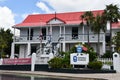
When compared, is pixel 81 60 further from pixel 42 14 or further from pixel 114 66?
pixel 42 14

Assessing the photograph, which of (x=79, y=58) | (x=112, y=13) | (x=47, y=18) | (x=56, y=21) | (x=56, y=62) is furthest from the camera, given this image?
(x=47, y=18)

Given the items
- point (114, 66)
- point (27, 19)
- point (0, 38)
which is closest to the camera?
point (114, 66)

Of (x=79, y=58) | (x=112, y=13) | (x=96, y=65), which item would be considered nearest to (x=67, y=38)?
(x=112, y=13)

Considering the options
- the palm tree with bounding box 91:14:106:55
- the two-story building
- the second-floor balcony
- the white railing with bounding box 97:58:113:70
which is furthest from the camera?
the two-story building

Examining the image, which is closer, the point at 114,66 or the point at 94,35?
the point at 114,66

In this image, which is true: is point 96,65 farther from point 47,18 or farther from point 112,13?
point 47,18

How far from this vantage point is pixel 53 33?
44969 millimetres

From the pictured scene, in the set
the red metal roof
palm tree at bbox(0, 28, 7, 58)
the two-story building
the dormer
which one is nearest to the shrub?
the two-story building

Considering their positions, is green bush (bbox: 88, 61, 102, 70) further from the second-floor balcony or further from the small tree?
the second-floor balcony

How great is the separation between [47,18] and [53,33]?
156 inches

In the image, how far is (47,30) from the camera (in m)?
44.5

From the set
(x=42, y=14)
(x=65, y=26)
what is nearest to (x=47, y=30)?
(x=65, y=26)

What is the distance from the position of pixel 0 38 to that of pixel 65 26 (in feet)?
61.4

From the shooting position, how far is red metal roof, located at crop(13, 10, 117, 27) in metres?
44.2
